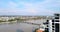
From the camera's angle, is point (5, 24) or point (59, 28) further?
point (5, 24)

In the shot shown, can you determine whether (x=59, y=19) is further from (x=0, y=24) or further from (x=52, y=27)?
(x=0, y=24)

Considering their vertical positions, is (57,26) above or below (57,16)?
below

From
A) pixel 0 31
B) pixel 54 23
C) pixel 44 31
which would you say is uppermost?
pixel 54 23

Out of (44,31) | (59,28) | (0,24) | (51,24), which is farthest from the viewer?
(0,24)

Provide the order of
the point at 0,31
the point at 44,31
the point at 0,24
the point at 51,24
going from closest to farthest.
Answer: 1. the point at 51,24
2. the point at 44,31
3. the point at 0,31
4. the point at 0,24

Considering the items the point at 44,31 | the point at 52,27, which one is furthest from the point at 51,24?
the point at 44,31

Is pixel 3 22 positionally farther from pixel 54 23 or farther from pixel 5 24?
pixel 54 23

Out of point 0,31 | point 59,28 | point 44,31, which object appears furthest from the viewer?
point 0,31

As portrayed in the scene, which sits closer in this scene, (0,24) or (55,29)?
(55,29)

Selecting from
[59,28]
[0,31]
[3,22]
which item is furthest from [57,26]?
[3,22]
